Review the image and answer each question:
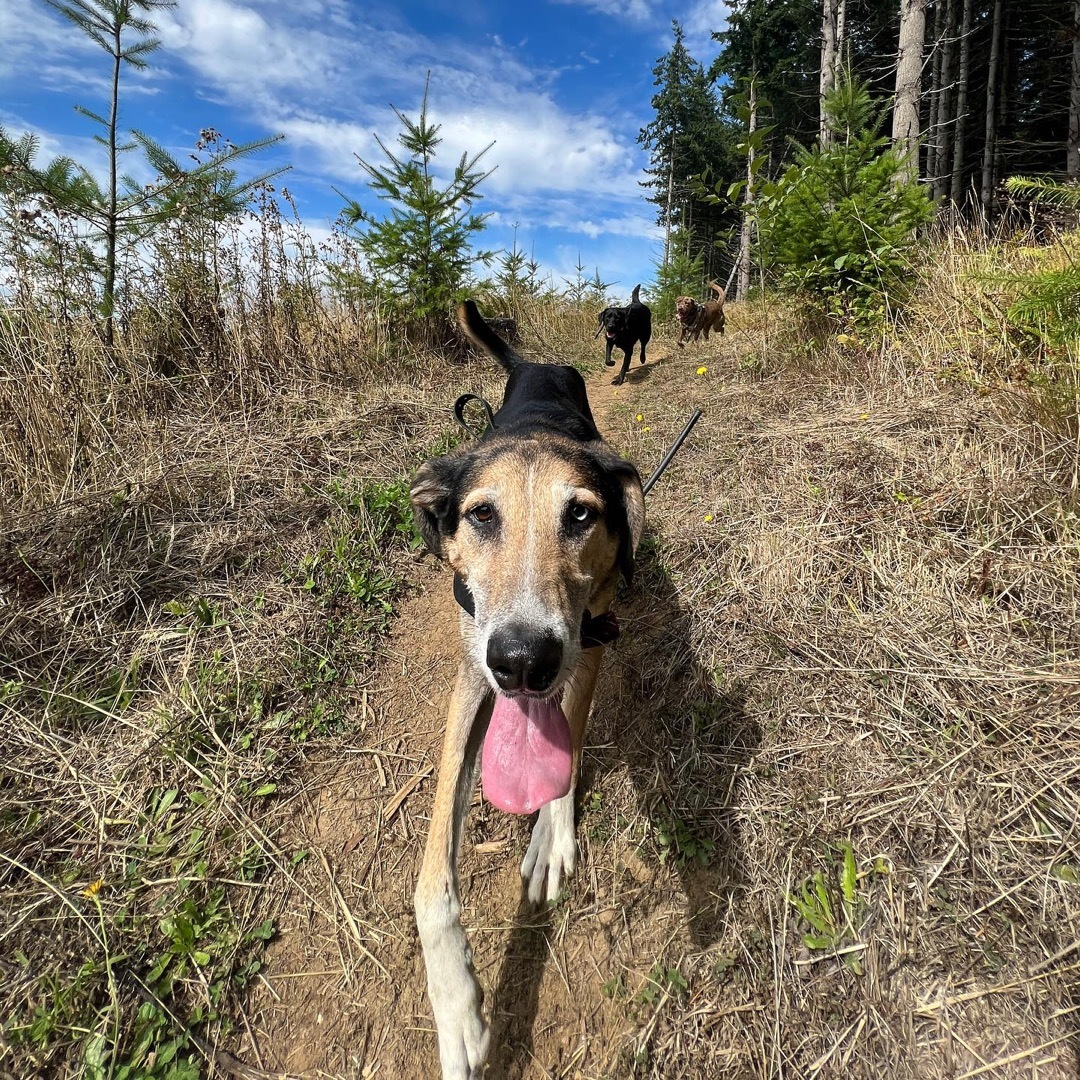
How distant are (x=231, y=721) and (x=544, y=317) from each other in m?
11.6

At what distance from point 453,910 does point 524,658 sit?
0.98 metres

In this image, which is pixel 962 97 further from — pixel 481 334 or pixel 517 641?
pixel 517 641

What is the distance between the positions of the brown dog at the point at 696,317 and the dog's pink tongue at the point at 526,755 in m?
12.2

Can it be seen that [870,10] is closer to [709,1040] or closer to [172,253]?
[172,253]

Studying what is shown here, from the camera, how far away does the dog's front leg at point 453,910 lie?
169cm

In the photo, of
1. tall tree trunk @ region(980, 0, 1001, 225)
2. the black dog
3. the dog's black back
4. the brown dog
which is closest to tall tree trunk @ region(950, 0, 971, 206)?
tall tree trunk @ region(980, 0, 1001, 225)

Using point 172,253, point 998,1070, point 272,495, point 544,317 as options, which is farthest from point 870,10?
point 998,1070

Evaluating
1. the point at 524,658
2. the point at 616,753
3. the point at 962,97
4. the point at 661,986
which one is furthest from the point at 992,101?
the point at 661,986

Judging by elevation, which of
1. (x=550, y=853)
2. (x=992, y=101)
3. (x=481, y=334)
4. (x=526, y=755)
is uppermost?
(x=992, y=101)

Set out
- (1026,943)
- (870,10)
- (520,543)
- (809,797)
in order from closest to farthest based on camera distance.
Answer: (1026,943)
(809,797)
(520,543)
(870,10)

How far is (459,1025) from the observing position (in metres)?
1.70

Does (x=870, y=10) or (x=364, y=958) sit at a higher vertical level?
(x=870, y=10)

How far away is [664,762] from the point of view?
248cm

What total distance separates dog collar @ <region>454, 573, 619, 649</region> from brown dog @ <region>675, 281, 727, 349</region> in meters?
11.6
